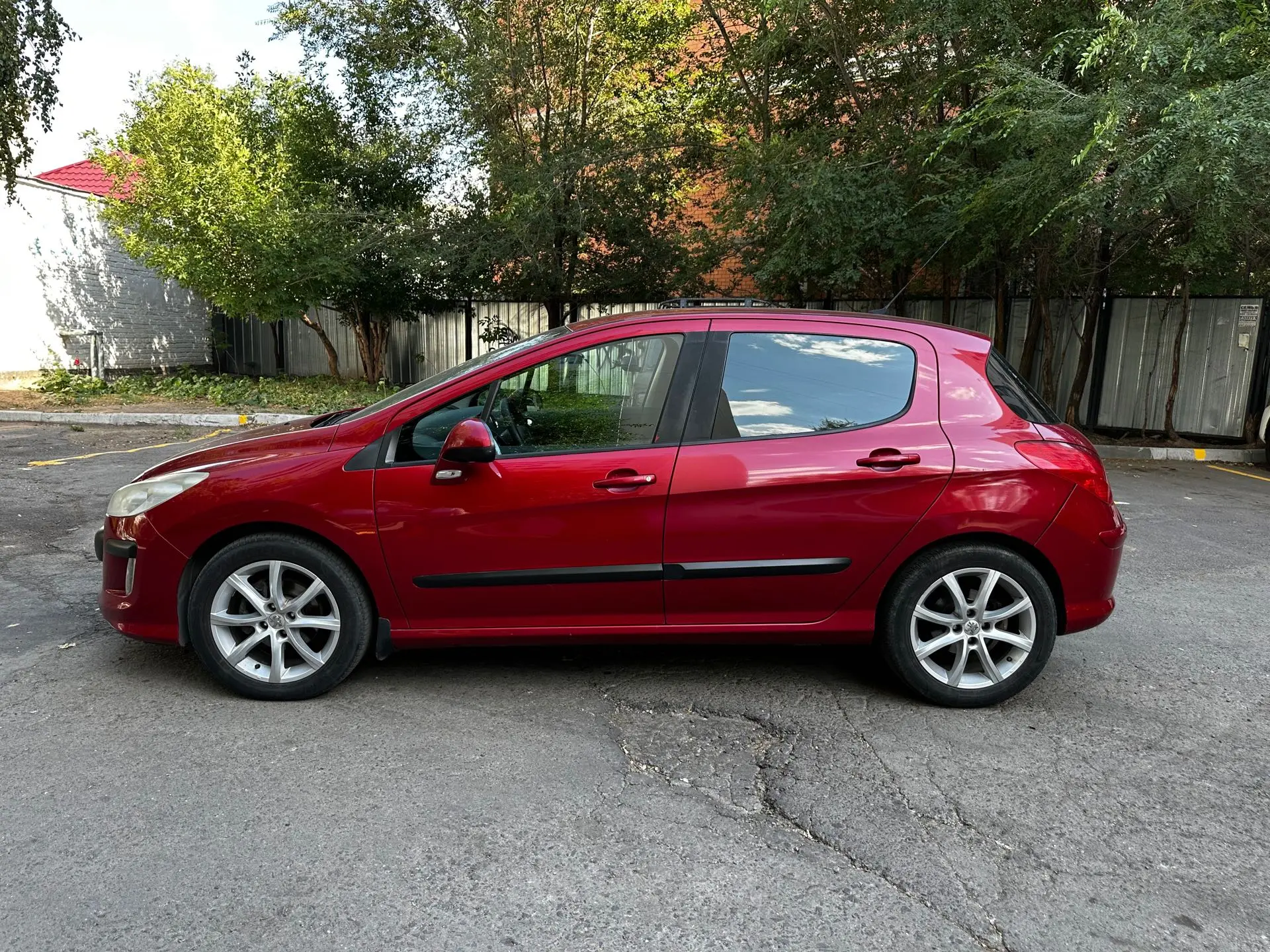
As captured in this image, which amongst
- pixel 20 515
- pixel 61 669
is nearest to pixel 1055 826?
pixel 61 669

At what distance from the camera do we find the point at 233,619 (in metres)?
3.91

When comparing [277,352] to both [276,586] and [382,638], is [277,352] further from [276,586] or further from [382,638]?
[382,638]

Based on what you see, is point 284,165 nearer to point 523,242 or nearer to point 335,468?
point 523,242

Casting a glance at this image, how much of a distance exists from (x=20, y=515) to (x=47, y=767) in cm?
502

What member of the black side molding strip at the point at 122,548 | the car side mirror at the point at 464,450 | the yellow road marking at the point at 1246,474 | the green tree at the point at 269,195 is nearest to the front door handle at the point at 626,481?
the car side mirror at the point at 464,450

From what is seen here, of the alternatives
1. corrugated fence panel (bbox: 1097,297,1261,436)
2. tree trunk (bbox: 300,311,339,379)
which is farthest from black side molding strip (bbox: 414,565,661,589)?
tree trunk (bbox: 300,311,339,379)

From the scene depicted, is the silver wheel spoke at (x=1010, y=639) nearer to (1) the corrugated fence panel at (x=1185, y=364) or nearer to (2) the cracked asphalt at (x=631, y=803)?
(2) the cracked asphalt at (x=631, y=803)

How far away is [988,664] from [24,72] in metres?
15.9

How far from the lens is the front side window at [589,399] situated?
399cm

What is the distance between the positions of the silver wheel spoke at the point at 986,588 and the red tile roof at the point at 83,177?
2059 cm

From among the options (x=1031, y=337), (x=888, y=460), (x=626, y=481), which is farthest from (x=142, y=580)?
(x=1031, y=337)

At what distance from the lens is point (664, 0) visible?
52.7ft

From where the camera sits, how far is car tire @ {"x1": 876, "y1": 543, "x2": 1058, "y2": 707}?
3965 mm

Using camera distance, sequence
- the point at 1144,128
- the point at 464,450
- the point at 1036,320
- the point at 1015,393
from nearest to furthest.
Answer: the point at 464,450 < the point at 1015,393 < the point at 1144,128 < the point at 1036,320
